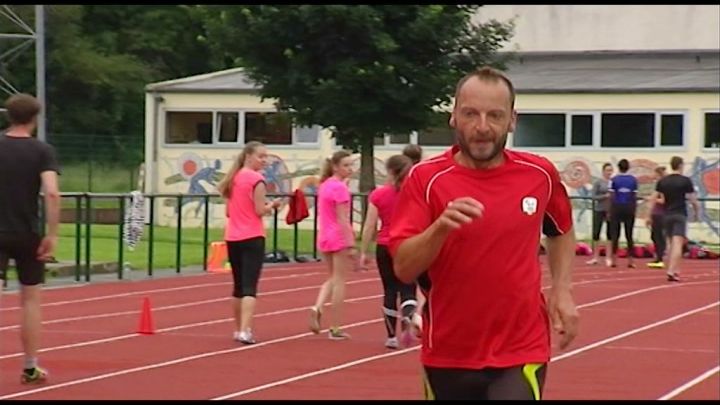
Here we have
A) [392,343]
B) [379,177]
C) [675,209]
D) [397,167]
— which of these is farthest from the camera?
[379,177]

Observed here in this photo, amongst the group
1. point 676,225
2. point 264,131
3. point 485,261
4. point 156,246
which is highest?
point 264,131

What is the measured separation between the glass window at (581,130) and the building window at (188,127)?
34.9ft

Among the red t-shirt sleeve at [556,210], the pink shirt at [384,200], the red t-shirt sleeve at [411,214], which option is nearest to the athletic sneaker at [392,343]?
the pink shirt at [384,200]

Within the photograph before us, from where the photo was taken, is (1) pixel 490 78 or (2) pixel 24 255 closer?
(1) pixel 490 78

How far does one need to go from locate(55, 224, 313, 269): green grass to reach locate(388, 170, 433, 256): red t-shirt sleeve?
19.8m

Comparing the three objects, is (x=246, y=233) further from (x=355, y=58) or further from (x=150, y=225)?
(x=355, y=58)

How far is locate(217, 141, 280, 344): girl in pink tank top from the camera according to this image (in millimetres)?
15375

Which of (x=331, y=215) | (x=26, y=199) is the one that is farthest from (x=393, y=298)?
(x=26, y=199)

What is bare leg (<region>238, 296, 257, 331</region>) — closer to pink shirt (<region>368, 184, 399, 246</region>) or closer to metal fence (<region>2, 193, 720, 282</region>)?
pink shirt (<region>368, 184, 399, 246</region>)

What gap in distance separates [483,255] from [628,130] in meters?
36.3

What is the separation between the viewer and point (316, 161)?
45.3 metres

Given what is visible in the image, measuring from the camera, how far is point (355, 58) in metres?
36.4

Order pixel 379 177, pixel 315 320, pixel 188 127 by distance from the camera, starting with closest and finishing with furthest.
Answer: pixel 315 320 < pixel 379 177 < pixel 188 127

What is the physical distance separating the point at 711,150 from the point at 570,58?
10.1 meters
